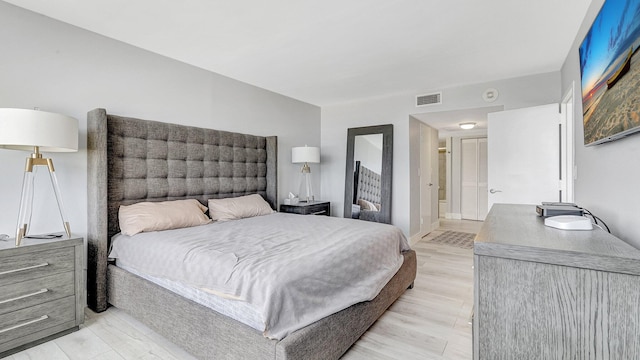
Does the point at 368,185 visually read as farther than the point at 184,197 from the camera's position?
Yes

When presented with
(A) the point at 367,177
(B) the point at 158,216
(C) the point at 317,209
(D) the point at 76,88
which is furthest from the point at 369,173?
(D) the point at 76,88

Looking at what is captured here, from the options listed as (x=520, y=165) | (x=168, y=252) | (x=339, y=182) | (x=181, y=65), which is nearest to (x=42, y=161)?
(x=168, y=252)

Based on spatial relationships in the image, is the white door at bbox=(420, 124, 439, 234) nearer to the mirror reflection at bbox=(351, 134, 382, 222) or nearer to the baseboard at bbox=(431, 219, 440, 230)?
the baseboard at bbox=(431, 219, 440, 230)

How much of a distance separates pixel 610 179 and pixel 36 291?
369 cm

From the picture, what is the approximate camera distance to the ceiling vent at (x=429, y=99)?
14.0 feet

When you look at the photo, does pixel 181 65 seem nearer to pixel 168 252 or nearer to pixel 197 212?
pixel 197 212

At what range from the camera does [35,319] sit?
78.7 inches

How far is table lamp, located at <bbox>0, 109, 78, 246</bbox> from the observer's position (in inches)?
75.2

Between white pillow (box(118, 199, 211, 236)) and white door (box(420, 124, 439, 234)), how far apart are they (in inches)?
151

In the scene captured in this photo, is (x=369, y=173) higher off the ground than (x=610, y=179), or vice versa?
(x=369, y=173)

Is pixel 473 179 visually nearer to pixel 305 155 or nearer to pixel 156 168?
pixel 305 155

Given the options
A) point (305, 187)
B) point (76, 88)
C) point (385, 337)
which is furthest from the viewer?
point (305, 187)

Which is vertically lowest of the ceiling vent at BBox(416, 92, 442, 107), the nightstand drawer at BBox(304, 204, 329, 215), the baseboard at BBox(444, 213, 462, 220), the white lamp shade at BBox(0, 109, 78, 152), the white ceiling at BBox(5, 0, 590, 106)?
the baseboard at BBox(444, 213, 462, 220)

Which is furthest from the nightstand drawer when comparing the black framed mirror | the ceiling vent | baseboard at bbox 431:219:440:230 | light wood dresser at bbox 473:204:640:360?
light wood dresser at bbox 473:204:640:360
